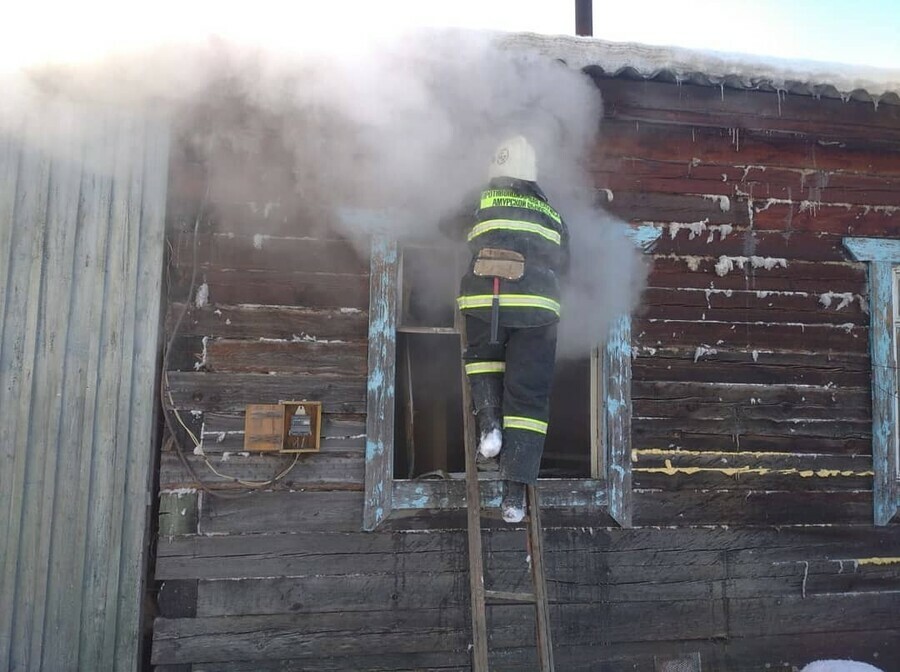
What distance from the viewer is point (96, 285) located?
3566 mm

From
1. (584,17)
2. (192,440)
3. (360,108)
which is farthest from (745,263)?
(192,440)

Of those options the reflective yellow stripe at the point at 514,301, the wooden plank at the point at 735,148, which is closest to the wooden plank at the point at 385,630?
the reflective yellow stripe at the point at 514,301

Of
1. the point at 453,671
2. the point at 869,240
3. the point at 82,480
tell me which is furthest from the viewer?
the point at 869,240

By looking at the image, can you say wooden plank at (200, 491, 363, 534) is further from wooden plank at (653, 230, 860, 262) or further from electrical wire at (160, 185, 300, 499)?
wooden plank at (653, 230, 860, 262)

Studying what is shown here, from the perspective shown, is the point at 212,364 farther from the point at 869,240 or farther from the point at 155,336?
the point at 869,240

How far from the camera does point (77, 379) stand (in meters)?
3.52

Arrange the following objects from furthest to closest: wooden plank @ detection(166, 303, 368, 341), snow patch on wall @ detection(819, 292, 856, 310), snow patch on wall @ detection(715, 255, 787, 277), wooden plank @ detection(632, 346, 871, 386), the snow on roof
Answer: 1. snow patch on wall @ detection(819, 292, 856, 310)
2. snow patch on wall @ detection(715, 255, 787, 277)
3. wooden plank @ detection(632, 346, 871, 386)
4. the snow on roof
5. wooden plank @ detection(166, 303, 368, 341)

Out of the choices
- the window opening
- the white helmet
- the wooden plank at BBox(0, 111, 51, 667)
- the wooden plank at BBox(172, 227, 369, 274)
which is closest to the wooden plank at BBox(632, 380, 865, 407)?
the window opening

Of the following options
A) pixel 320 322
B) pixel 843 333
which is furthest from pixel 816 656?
pixel 320 322

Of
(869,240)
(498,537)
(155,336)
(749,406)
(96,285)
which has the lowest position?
(498,537)

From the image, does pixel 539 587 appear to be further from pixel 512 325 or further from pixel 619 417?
pixel 619 417

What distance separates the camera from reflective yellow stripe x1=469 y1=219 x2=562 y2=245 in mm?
3123

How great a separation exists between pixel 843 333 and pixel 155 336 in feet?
13.8

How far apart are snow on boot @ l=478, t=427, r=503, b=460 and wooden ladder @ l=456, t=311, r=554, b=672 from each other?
115 mm
